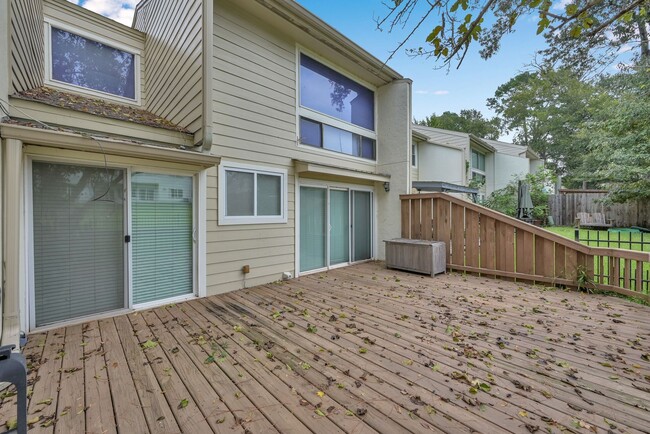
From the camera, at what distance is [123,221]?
13.6ft

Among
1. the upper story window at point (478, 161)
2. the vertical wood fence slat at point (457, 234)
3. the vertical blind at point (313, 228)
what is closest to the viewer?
the vertical blind at point (313, 228)

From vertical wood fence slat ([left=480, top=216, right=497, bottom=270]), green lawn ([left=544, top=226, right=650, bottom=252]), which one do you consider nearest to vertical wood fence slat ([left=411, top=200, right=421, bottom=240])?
vertical wood fence slat ([left=480, top=216, right=497, bottom=270])

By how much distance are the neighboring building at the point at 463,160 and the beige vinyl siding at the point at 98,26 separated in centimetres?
878

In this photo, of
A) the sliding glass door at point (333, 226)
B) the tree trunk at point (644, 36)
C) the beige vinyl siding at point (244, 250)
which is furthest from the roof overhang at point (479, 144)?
the beige vinyl siding at point (244, 250)

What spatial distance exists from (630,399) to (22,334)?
232 inches

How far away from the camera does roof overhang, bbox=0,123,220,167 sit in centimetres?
297

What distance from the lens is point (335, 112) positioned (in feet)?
24.0

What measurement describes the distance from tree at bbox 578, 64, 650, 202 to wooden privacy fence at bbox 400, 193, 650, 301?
237 inches

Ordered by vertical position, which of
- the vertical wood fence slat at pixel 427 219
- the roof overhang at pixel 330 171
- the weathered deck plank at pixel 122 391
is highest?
the roof overhang at pixel 330 171

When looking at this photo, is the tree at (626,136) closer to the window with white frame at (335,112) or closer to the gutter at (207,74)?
the window with white frame at (335,112)

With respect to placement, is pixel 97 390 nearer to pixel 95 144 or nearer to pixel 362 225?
pixel 95 144

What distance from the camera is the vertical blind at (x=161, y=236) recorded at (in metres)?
4.28

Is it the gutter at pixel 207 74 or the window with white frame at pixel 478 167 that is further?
the window with white frame at pixel 478 167

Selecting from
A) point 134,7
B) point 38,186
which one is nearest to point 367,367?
point 38,186
